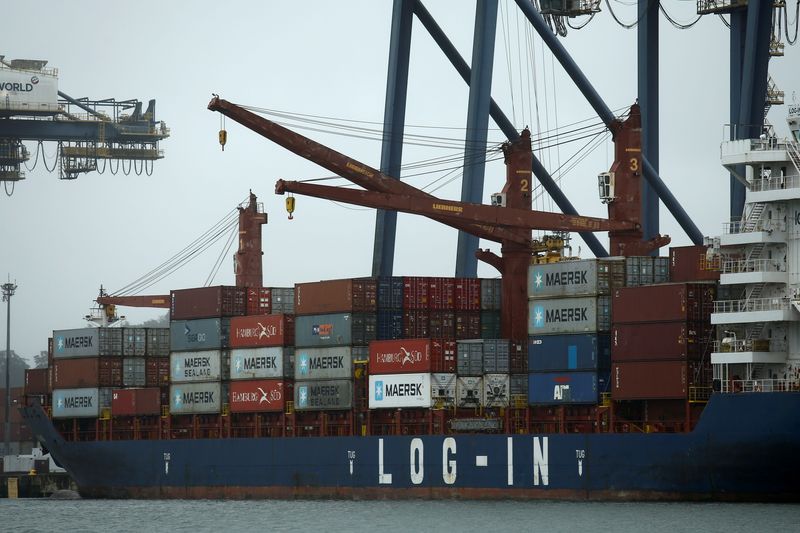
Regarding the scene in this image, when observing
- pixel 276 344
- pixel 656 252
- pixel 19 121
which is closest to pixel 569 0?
pixel 656 252

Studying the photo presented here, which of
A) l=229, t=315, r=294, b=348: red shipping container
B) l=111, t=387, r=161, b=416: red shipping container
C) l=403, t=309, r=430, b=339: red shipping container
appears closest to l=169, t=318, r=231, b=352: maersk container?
l=229, t=315, r=294, b=348: red shipping container

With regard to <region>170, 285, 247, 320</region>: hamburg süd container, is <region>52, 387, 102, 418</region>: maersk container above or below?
below

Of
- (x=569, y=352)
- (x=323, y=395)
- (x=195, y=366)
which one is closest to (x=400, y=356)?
(x=323, y=395)

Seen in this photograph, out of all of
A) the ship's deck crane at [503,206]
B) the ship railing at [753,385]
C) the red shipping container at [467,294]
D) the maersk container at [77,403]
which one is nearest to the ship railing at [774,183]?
the ship railing at [753,385]

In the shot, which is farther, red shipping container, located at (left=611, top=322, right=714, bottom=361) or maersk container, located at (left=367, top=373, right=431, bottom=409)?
maersk container, located at (left=367, top=373, right=431, bottom=409)

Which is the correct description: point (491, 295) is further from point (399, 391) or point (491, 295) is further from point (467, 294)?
point (399, 391)

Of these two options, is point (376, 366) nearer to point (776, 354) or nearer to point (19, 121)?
point (776, 354)

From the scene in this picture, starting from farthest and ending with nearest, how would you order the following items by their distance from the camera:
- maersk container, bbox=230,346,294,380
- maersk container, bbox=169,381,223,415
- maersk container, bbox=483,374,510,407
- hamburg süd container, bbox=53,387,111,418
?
hamburg süd container, bbox=53,387,111,418 < maersk container, bbox=169,381,223,415 < maersk container, bbox=230,346,294,380 < maersk container, bbox=483,374,510,407

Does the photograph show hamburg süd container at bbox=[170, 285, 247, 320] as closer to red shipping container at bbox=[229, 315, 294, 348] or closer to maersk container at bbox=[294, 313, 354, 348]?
red shipping container at bbox=[229, 315, 294, 348]

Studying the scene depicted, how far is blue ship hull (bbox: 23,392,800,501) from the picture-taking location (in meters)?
53.1

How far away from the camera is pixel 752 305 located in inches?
2159

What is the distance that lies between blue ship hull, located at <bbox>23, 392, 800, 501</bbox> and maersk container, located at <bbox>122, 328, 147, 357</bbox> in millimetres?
4040

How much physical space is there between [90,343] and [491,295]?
66.6ft

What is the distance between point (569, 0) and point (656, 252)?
40.7 ft
